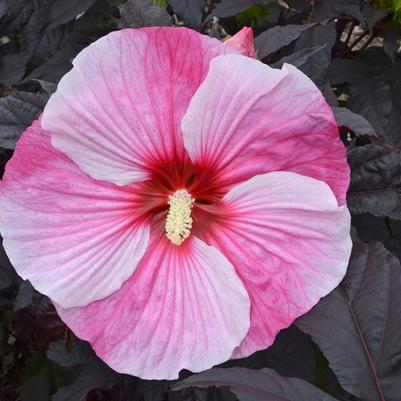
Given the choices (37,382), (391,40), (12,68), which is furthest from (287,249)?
(37,382)

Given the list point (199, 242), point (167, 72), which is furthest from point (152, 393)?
point (167, 72)

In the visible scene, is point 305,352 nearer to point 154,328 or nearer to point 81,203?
point 154,328

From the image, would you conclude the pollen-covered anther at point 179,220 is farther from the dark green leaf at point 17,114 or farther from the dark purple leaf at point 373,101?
the dark purple leaf at point 373,101

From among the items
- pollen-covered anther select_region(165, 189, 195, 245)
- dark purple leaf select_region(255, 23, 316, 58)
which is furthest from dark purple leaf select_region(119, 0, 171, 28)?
pollen-covered anther select_region(165, 189, 195, 245)

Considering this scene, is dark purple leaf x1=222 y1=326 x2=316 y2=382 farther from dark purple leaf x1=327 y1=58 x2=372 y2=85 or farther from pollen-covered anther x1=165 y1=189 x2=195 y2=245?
dark purple leaf x1=327 y1=58 x2=372 y2=85

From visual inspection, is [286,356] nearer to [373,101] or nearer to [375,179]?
[375,179]

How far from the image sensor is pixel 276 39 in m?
1.27

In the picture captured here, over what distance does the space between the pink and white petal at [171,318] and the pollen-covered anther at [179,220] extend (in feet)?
0.08

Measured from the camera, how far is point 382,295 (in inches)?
→ 39.6

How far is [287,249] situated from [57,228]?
299 mm

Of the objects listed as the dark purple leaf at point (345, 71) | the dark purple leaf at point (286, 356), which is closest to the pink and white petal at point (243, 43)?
the dark purple leaf at point (286, 356)

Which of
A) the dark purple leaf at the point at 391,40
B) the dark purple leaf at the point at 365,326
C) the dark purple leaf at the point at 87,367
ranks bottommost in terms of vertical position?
the dark purple leaf at the point at 87,367

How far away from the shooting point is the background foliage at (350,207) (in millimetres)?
967

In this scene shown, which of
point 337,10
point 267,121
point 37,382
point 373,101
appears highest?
point 267,121
